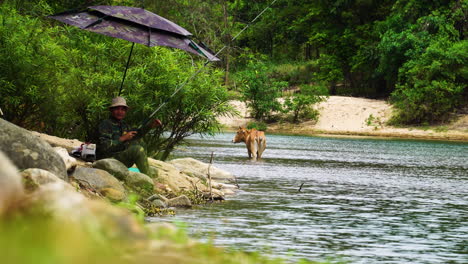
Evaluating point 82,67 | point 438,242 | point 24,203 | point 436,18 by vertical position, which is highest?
point 436,18

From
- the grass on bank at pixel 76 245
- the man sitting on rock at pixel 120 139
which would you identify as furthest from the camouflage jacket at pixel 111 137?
the grass on bank at pixel 76 245

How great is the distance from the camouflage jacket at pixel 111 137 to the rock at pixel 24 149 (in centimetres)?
229

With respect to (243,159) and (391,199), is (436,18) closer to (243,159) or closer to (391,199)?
(243,159)

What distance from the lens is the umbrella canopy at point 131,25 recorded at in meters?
→ 11.3

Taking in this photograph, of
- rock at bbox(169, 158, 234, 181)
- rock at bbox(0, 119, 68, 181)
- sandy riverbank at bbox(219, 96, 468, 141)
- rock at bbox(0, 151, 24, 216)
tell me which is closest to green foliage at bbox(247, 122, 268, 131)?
sandy riverbank at bbox(219, 96, 468, 141)

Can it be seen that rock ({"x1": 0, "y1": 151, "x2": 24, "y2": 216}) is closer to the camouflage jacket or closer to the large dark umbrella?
the large dark umbrella

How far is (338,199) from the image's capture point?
14227mm

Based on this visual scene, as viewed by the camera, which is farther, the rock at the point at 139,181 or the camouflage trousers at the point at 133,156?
the camouflage trousers at the point at 133,156

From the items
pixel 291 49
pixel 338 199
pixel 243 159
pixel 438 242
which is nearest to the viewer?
pixel 438 242

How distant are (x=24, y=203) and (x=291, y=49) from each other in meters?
64.0

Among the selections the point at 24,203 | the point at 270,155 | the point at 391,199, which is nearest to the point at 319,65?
the point at 270,155

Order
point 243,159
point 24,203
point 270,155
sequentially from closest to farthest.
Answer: point 24,203, point 243,159, point 270,155

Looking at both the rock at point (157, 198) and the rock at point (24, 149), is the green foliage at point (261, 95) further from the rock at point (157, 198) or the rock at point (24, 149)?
the rock at point (24, 149)

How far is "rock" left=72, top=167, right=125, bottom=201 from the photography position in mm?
10202
